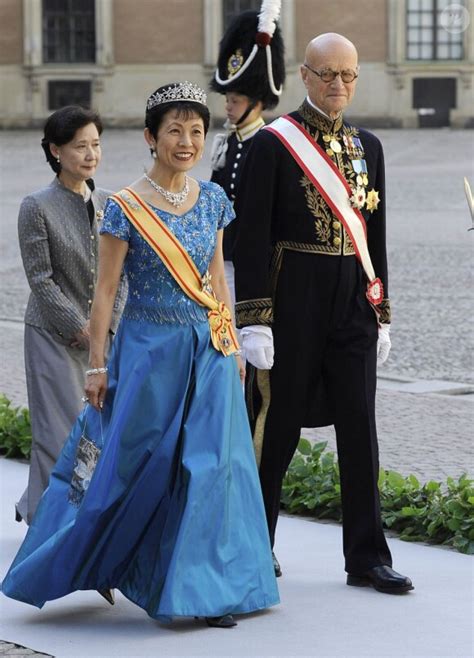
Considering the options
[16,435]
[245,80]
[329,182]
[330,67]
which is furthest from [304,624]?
[16,435]

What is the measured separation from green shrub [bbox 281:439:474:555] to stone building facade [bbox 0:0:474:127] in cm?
2820

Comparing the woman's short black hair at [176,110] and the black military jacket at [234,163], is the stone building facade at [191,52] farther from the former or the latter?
the woman's short black hair at [176,110]

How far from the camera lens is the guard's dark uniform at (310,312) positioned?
5324 millimetres

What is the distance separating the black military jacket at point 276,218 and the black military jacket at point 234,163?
3.86ft

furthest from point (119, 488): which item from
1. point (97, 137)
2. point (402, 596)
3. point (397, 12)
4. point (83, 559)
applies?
point (397, 12)

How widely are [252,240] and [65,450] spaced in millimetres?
878

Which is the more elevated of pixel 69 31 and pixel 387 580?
pixel 69 31

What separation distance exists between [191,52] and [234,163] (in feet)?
101

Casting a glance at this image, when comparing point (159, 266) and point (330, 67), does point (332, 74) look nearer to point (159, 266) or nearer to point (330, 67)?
point (330, 67)

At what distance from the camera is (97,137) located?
6055mm

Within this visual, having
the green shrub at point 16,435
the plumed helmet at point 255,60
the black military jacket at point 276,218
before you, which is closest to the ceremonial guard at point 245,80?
the plumed helmet at point 255,60

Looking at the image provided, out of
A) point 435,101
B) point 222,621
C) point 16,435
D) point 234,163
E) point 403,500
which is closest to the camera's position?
point 222,621

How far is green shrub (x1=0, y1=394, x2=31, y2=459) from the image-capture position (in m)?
7.93

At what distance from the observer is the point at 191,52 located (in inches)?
1451
